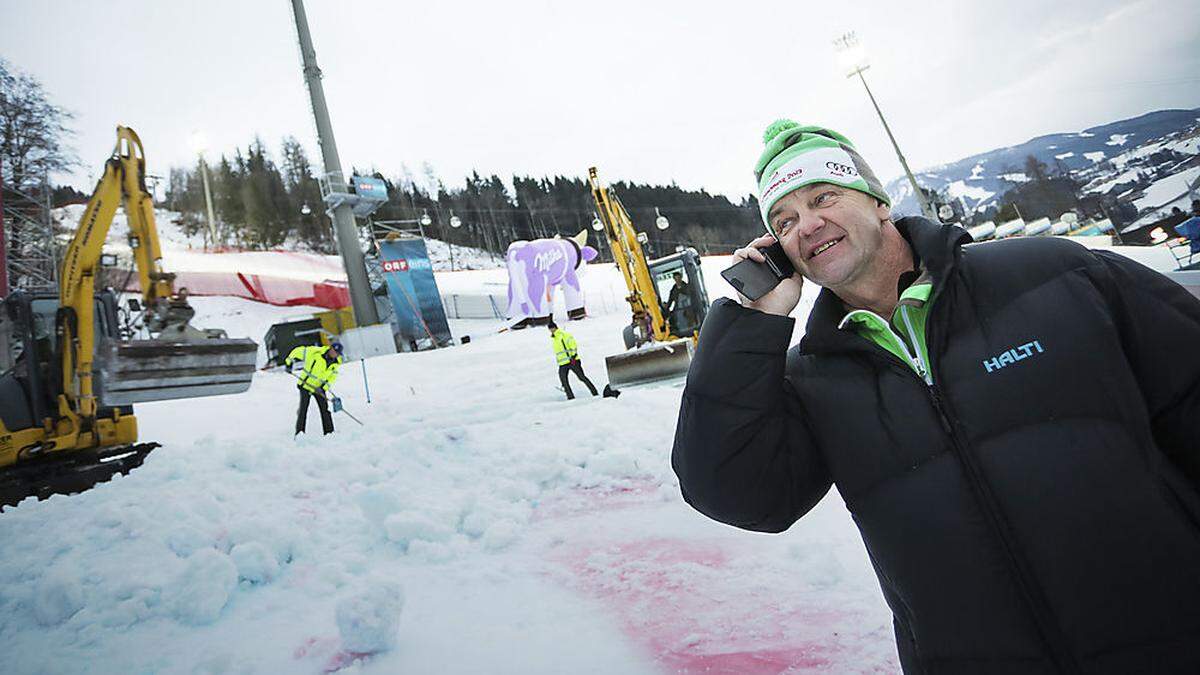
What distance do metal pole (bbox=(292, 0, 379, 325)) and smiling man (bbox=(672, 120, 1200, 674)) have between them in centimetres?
3071

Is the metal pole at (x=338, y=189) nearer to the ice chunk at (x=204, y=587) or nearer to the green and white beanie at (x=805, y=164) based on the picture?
the ice chunk at (x=204, y=587)

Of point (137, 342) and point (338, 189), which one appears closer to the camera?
point (137, 342)

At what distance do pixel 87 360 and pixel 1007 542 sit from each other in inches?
379

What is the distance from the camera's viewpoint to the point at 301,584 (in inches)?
134

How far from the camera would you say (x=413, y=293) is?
2855 cm

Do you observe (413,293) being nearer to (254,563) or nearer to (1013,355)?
(254,563)

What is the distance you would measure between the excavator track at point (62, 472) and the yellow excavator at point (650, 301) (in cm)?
824

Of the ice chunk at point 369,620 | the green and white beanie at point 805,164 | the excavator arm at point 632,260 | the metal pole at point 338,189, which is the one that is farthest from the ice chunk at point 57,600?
the metal pole at point 338,189

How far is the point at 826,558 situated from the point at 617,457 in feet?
8.49

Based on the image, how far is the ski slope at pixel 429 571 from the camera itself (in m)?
2.54

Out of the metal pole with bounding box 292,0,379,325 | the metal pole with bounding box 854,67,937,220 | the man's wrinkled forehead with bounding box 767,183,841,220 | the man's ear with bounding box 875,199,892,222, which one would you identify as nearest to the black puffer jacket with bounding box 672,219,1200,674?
the man's ear with bounding box 875,199,892,222

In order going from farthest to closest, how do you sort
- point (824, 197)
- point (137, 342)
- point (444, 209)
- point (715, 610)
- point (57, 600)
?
point (444, 209)
point (137, 342)
point (57, 600)
point (715, 610)
point (824, 197)

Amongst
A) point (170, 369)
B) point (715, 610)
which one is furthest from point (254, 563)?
point (170, 369)

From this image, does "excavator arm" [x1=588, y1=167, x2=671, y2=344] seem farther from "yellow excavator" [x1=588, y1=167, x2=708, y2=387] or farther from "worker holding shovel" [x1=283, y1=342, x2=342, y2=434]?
"worker holding shovel" [x1=283, y1=342, x2=342, y2=434]
